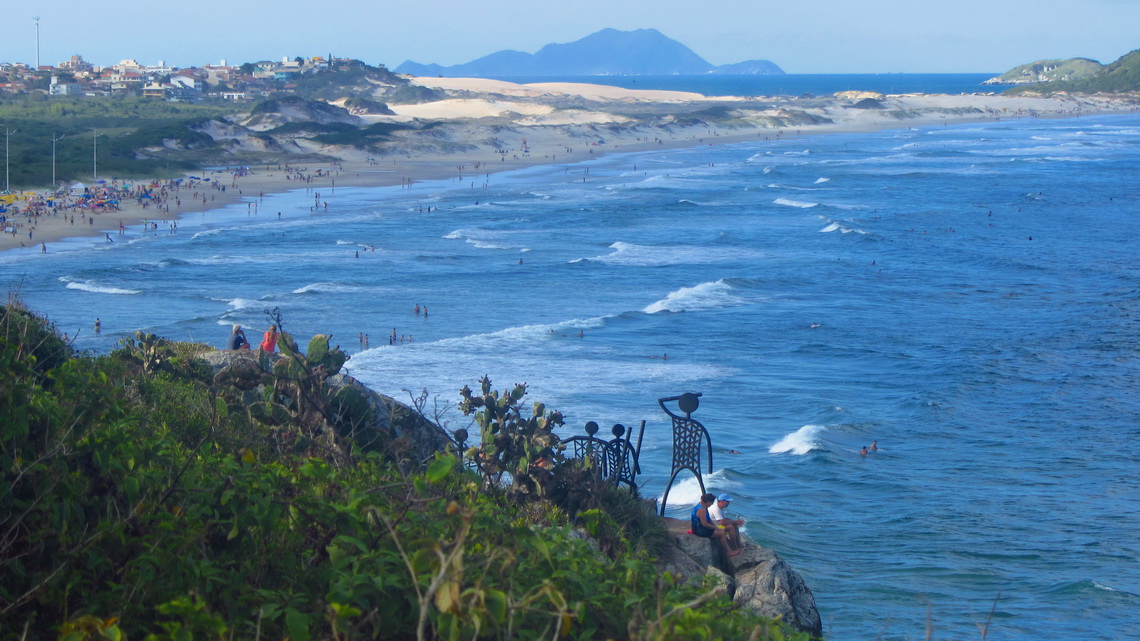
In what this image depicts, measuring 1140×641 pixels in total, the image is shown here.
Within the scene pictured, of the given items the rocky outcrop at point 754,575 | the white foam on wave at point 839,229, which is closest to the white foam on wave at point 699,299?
the white foam on wave at point 839,229

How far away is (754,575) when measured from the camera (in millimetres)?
7684

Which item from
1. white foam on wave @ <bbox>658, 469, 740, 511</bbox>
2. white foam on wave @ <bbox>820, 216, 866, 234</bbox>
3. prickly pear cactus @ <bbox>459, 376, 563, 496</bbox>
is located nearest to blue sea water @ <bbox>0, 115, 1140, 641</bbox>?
white foam on wave @ <bbox>658, 469, 740, 511</bbox>

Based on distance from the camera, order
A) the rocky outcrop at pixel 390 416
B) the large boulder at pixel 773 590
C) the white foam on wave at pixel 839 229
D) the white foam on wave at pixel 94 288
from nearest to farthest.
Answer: the large boulder at pixel 773 590 → the rocky outcrop at pixel 390 416 → the white foam on wave at pixel 94 288 → the white foam on wave at pixel 839 229

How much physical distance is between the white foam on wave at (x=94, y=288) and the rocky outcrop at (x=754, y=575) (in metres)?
26.8

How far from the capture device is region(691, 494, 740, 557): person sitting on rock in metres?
8.27

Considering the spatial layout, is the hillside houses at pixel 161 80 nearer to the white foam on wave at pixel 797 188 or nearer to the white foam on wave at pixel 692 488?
the white foam on wave at pixel 797 188

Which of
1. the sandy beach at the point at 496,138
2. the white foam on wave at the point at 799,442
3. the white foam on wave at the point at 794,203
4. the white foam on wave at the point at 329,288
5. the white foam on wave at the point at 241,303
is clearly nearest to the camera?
the white foam on wave at the point at 799,442

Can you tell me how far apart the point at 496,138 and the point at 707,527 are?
8225 centimetres

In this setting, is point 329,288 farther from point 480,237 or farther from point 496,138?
point 496,138

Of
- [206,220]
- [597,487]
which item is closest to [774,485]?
[597,487]

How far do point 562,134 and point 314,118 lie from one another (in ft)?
80.0

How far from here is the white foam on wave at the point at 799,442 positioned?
1781 centimetres

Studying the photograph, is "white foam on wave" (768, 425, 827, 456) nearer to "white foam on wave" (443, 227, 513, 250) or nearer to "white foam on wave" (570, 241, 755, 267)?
"white foam on wave" (570, 241, 755, 267)

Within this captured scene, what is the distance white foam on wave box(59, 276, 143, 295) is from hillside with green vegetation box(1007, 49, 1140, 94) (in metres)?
154
